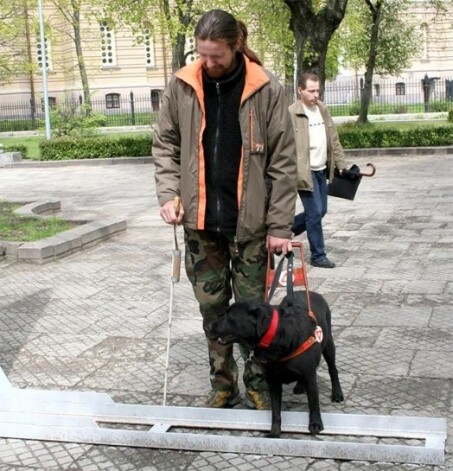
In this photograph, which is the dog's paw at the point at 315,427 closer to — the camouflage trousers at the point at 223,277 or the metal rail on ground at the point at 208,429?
the metal rail on ground at the point at 208,429

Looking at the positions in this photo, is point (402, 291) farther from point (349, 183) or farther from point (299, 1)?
point (299, 1)

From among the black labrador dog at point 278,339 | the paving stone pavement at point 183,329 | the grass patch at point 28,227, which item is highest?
the black labrador dog at point 278,339

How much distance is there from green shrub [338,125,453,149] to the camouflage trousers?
55.6 feet

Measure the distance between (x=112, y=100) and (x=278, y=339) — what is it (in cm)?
4761

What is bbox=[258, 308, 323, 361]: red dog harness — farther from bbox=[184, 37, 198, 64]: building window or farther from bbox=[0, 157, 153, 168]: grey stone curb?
bbox=[184, 37, 198, 64]: building window

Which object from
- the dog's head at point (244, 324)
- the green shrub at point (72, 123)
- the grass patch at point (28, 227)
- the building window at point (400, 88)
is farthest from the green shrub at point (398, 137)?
the building window at point (400, 88)

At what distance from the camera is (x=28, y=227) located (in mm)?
10562

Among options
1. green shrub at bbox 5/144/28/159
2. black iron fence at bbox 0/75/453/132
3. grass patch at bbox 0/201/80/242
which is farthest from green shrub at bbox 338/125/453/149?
grass patch at bbox 0/201/80/242

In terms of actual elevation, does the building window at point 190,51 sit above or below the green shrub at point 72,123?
above

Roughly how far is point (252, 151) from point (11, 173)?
17.8 m

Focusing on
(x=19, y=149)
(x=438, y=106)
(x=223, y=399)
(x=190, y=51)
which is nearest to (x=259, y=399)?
(x=223, y=399)

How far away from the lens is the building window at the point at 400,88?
4626 cm

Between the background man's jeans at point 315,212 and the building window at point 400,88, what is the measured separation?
3961cm

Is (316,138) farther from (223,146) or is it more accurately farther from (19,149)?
(19,149)
